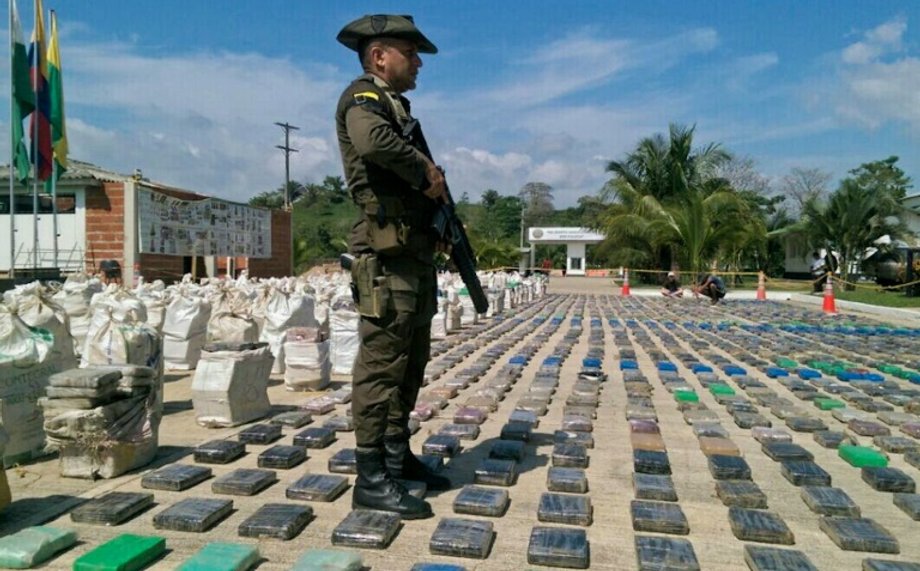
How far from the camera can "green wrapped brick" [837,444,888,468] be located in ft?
11.0

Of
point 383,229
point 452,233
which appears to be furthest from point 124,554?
point 452,233

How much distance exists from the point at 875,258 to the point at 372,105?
2696 centimetres

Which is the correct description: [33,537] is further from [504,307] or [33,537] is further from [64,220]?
[64,220]

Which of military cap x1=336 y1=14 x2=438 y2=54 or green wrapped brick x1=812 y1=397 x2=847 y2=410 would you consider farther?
green wrapped brick x1=812 y1=397 x2=847 y2=410

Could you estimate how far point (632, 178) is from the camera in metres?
31.0

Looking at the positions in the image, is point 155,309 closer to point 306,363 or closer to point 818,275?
point 306,363

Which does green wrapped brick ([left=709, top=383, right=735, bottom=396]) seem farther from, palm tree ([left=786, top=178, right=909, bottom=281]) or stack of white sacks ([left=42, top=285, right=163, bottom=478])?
palm tree ([left=786, top=178, right=909, bottom=281])

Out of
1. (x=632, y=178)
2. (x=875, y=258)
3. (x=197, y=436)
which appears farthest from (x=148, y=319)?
(x=632, y=178)

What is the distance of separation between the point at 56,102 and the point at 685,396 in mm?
14690

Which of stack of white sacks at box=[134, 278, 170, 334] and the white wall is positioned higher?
the white wall

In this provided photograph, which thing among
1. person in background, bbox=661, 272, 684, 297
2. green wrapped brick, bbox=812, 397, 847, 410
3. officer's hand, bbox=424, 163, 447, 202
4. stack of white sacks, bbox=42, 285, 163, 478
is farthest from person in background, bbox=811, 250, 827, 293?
stack of white sacks, bbox=42, 285, 163, 478

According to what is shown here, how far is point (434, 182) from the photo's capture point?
2582 mm

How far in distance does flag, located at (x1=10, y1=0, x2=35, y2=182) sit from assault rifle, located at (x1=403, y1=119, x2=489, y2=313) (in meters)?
13.5

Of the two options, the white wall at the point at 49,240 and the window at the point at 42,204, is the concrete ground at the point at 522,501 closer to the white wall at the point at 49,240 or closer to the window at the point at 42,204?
the white wall at the point at 49,240
